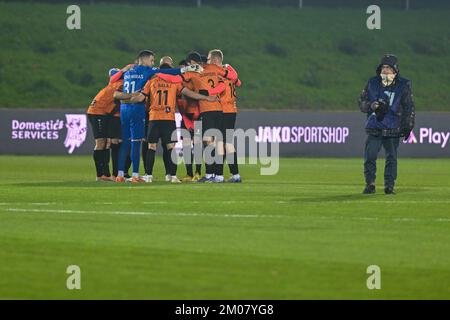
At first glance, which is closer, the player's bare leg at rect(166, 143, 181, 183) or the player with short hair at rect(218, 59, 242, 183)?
the player's bare leg at rect(166, 143, 181, 183)

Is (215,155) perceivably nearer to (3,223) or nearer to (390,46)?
(3,223)

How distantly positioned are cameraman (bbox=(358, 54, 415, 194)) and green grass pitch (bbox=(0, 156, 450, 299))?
687mm

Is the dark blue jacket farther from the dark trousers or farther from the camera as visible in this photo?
the dark trousers

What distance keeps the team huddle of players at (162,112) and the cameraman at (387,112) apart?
14.1 feet

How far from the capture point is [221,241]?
489 inches

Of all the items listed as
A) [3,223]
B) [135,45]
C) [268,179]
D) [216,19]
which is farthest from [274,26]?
[3,223]

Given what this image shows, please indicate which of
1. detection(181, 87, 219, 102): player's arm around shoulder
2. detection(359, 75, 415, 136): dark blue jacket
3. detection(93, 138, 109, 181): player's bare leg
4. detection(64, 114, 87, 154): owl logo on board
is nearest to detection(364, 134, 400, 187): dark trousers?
detection(359, 75, 415, 136): dark blue jacket

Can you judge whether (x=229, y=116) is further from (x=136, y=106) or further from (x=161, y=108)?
(x=136, y=106)

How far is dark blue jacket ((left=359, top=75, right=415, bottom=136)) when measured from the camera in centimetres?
1895

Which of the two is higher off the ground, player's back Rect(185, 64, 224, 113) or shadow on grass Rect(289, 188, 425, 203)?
player's back Rect(185, 64, 224, 113)

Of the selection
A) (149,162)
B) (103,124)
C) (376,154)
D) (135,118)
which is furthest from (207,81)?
(376,154)

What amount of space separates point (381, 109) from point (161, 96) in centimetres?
495

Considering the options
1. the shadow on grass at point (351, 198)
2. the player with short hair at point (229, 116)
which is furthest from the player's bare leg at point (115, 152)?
the shadow on grass at point (351, 198)

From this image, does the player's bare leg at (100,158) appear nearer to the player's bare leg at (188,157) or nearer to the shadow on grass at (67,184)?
the shadow on grass at (67,184)
